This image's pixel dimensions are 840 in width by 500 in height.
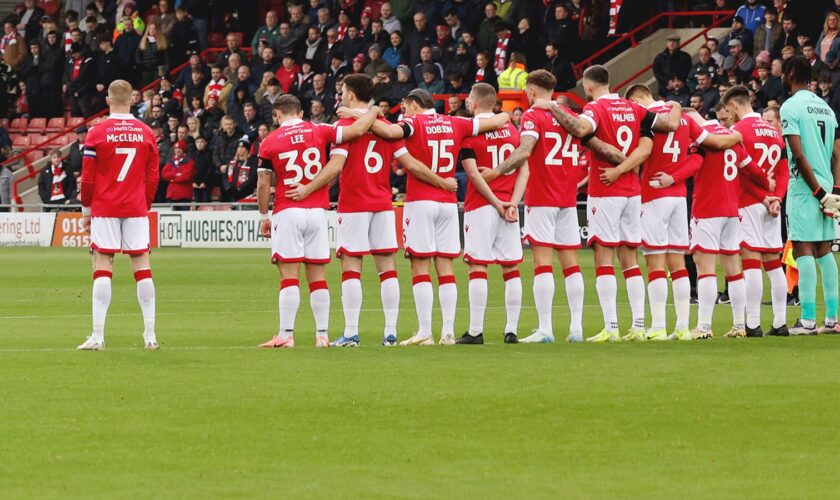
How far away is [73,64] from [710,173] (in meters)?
29.9

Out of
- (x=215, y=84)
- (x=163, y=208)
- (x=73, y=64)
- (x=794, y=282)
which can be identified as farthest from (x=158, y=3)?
(x=794, y=282)

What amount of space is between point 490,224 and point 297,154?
1.74 metres

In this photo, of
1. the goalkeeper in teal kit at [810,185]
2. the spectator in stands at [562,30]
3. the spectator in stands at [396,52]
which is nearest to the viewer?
the goalkeeper in teal kit at [810,185]

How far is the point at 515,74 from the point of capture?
30406mm

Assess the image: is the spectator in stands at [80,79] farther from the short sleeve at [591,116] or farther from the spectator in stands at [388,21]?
the short sleeve at [591,116]

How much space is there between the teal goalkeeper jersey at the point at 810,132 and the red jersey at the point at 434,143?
9.06ft

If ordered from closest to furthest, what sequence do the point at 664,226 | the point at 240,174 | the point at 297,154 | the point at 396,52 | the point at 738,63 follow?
the point at 297,154 < the point at 664,226 < the point at 738,63 < the point at 240,174 < the point at 396,52

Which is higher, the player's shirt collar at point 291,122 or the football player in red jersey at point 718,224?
the player's shirt collar at point 291,122

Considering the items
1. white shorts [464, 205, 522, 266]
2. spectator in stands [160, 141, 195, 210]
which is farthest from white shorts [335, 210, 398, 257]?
spectator in stands [160, 141, 195, 210]

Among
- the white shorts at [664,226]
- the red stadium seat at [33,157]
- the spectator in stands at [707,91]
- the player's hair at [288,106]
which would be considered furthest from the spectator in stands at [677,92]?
the red stadium seat at [33,157]

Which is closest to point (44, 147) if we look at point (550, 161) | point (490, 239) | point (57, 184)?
point (57, 184)

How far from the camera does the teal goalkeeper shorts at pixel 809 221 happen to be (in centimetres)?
1362

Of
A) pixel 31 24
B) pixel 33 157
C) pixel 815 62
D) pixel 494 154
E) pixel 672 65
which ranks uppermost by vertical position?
pixel 31 24

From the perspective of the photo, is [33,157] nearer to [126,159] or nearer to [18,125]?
[18,125]
